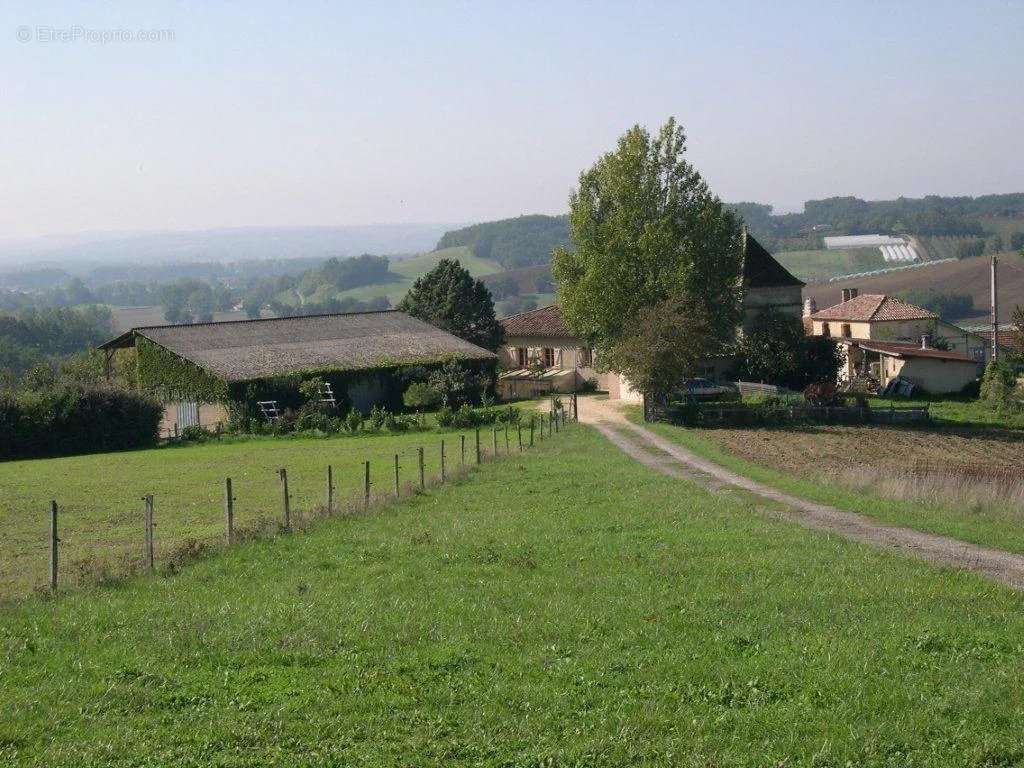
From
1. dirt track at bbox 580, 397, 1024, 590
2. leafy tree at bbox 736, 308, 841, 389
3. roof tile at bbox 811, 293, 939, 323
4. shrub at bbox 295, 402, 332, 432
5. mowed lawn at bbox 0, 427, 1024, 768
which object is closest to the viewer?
mowed lawn at bbox 0, 427, 1024, 768

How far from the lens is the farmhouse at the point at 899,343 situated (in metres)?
62.8

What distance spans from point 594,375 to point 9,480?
117 feet

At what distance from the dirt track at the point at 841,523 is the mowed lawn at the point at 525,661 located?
133cm

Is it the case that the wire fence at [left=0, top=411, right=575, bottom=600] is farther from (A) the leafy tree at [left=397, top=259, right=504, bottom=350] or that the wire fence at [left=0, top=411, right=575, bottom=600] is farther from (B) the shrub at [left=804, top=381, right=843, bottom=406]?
(A) the leafy tree at [left=397, top=259, right=504, bottom=350]

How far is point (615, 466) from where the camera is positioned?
3216cm

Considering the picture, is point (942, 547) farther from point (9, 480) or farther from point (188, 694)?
point (9, 480)

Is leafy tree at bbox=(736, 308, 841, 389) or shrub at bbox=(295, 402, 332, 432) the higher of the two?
leafy tree at bbox=(736, 308, 841, 389)

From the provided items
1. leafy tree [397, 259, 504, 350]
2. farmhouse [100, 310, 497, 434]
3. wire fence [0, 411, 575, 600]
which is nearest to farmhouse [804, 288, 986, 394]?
leafy tree [397, 259, 504, 350]

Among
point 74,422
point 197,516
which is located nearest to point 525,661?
point 197,516

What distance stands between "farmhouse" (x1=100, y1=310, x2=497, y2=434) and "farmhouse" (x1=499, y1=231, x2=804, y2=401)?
4.17 meters

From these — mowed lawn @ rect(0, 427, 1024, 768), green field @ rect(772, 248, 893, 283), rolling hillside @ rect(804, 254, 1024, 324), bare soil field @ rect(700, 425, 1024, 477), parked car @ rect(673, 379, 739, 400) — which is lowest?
bare soil field @ rect(700, 425, 1024, 477)

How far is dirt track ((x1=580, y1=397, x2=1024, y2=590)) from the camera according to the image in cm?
1677

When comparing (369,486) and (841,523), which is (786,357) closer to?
(369,486)

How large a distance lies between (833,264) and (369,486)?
17573cm
